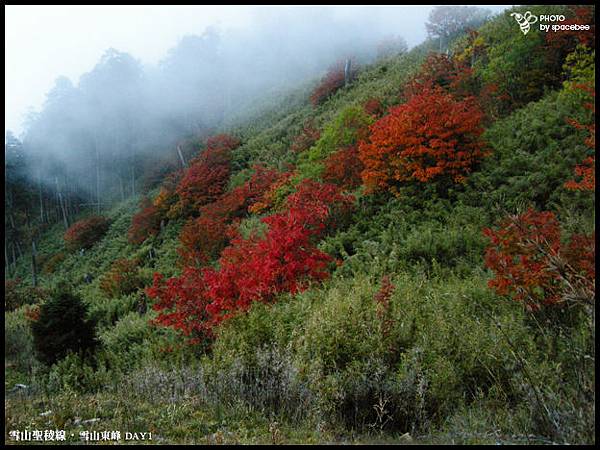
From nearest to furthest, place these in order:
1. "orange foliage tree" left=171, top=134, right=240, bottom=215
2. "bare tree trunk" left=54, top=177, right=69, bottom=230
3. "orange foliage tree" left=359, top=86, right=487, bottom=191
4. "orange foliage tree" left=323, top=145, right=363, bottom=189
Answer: "orange foliage tree" left=359, top=86, right=487, bottom=191
"orange foliage tree" left=323, top=145, right=363, bottom=189
"orange foliage tree" left=171, top=134, right=240, bottom=215
"bare tree trunk" left=54, top=177, right=69, bottom=230

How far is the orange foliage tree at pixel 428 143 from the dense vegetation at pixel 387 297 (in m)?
0.07

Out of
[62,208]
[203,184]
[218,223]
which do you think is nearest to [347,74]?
[203,184]

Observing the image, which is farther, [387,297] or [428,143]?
[428,143]

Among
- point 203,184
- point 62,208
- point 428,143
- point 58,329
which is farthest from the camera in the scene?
point 62,208

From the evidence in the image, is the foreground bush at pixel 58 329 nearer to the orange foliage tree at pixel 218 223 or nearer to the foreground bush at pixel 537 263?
the orange foliage tree at pixel 218 223

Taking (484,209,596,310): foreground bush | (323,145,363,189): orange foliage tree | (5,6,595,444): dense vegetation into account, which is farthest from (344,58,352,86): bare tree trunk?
(484,209,596,310): foreground bush

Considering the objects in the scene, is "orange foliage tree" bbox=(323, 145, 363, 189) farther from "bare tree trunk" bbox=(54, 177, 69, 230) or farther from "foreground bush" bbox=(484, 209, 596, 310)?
"bare tree trunk" bbox=(54, 177, 69, 230)

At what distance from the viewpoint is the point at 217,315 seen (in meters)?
7.18

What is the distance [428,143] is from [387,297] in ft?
23.3

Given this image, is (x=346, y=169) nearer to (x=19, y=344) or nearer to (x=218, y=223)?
(x=218, y=223)

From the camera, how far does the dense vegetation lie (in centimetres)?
366

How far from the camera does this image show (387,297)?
236 inches

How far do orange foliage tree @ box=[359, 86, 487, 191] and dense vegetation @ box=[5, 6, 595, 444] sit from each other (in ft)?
0.23

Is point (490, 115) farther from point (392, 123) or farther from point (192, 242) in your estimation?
point (192, 242)
